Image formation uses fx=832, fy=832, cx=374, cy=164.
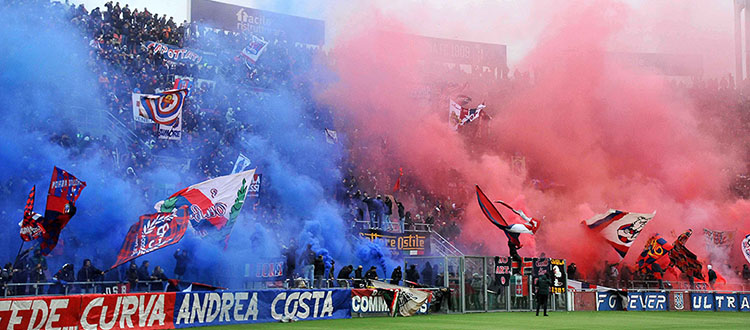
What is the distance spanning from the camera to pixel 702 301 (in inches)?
1155

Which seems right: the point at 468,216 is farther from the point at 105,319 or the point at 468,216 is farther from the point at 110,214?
the point at 105,319

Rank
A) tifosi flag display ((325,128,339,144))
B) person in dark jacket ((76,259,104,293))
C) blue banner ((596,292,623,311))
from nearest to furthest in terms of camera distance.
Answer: person in dark jacket ((76,259,104,293)) → blue banner ((596,292,623,311)) → tifosi flag display ((325,128,339,144))

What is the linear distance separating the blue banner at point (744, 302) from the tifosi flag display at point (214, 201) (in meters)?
18.5

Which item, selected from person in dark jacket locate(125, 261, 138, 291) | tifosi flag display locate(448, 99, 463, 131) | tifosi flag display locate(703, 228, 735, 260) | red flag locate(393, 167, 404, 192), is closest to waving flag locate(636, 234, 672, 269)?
tifosi flag display locate(703, 228, 735, 260)

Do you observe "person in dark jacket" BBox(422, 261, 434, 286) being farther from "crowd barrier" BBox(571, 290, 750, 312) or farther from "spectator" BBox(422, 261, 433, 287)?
"crowd barrier" BBox(571, 290, 750, 312)

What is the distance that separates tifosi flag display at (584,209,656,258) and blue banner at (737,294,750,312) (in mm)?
4428

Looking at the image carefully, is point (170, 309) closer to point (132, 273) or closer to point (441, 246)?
point (132, 273)

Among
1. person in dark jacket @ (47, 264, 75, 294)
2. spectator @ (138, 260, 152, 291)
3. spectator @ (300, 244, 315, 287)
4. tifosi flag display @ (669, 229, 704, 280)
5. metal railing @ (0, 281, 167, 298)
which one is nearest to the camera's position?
metal railing @ (0, 281, 167, 298)

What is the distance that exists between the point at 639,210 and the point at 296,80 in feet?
58.7

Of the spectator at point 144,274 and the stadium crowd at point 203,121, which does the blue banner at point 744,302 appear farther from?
the spectator at point 144,274

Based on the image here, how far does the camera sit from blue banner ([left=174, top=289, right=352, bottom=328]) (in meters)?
17.9

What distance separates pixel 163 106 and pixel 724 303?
20503 mm

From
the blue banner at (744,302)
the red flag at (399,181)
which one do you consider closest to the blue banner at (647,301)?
Result: the blue banner at (744,302)

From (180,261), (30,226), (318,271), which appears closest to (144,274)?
(180,261)
